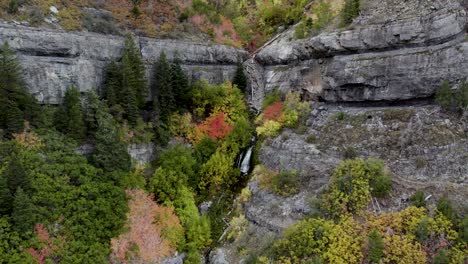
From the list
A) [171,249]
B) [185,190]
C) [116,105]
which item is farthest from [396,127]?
[116,105]

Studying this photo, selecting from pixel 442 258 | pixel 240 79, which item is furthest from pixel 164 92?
pixel 442 258

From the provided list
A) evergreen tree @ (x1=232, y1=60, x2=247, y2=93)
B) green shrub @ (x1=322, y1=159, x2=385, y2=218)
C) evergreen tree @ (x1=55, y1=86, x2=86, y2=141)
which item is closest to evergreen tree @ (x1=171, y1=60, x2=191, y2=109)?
evergreen tree @ (x1=232, y1=60, x2=247, y2=93)

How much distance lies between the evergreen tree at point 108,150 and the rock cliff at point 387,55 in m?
16.5

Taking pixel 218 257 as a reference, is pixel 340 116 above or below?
above

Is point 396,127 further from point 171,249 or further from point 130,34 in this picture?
point 130,34

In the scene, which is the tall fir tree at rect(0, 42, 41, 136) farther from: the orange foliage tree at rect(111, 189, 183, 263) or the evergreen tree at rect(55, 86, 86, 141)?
the orange foliage tree at rect(111, 189, 183, 263)

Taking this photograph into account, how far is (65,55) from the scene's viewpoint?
29.6 m

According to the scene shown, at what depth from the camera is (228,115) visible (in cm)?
3447

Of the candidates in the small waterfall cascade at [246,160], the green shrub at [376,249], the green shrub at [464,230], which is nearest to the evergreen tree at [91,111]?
the small waterfall cascade at [246,160]

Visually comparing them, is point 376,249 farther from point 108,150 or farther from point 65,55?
point 65,55

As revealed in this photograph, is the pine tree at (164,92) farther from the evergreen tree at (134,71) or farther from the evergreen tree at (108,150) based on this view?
the evergreen tree at (108,150)

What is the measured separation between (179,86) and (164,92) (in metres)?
1.71

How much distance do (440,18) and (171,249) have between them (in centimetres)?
2470

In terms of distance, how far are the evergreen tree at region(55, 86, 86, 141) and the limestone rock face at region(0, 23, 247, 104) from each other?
2.37 meters
